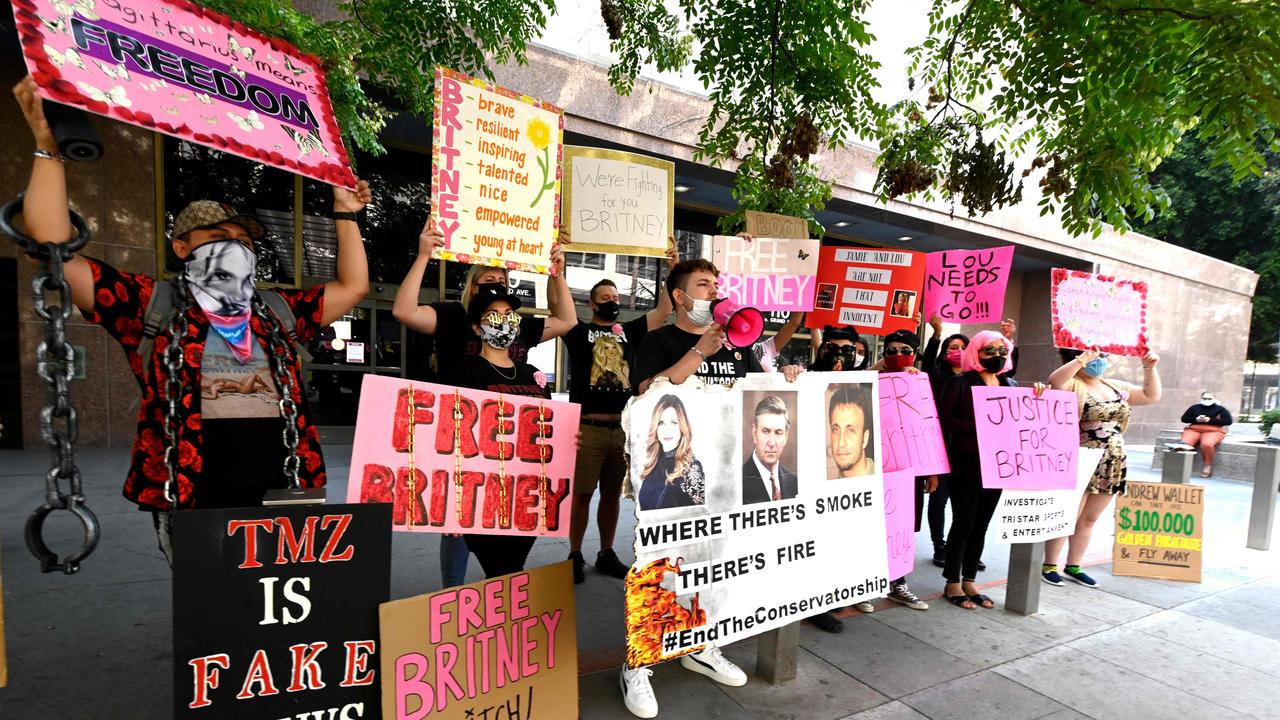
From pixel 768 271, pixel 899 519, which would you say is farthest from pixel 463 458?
pixel 899 519

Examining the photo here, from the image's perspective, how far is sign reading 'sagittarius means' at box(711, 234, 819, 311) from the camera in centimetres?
389

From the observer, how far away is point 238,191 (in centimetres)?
852

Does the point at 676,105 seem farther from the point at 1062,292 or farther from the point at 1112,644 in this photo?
the point at 1112,644

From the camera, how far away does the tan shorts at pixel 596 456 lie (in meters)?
3.89

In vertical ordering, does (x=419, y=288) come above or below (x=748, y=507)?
above

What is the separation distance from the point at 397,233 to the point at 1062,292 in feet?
29.3

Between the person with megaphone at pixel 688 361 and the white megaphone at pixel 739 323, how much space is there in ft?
0.64

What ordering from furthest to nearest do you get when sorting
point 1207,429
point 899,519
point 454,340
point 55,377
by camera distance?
point 1207,429 → point 899,519 → point 454,340 → point 55,377

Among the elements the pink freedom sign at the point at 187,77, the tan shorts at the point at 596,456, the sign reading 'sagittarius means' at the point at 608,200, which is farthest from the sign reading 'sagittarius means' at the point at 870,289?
the pink freedom sign at the point at 187,77

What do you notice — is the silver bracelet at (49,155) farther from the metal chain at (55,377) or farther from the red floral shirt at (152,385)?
the red floral shirt at (152,385)

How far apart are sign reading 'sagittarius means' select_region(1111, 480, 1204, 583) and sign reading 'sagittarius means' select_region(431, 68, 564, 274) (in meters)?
5.08

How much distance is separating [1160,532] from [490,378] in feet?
17.9

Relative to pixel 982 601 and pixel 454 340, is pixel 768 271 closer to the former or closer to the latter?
pixel 454 340

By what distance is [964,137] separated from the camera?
445cm
